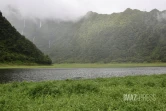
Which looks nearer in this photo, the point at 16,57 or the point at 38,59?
the point at 16,57

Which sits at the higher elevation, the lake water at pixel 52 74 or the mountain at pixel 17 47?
the mountain at pixel 17 47

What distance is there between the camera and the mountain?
521 feet

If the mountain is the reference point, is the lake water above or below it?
below

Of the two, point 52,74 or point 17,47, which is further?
point 17,47

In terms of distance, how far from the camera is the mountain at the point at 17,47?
15888 centimetres

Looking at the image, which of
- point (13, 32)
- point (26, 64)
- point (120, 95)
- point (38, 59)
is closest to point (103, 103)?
point (120, 95)

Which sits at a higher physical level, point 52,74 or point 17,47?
point 17,47

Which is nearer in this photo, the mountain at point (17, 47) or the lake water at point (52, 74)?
the lake water at point (52, 74)

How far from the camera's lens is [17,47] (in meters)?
176

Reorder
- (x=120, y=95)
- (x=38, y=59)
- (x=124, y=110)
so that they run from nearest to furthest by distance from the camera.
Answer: (x=124, y=110) → (x=120, y=95) → (x=38, y=59)

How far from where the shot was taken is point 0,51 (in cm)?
14712

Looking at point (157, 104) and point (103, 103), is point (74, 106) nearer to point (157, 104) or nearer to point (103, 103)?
point (103, 103)

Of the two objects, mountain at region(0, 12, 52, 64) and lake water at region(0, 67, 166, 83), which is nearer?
lake water at region(0, 67, 166, 83)

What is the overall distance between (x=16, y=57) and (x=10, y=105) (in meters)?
143
